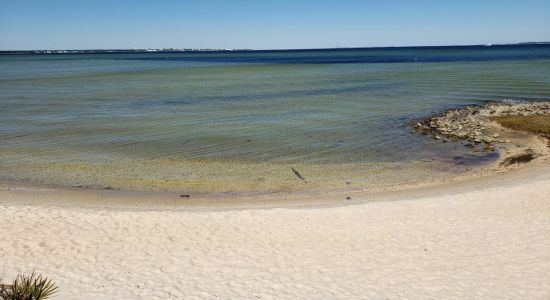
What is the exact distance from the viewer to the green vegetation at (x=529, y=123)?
23203mm

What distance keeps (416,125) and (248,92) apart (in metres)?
21.0

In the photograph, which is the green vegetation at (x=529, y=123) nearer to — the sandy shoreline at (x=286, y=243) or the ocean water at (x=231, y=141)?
the ocean water at (x=231, y=141)

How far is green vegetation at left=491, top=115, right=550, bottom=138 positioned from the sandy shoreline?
9613 millimetres

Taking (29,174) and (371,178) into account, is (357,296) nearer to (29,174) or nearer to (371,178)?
(371,178)

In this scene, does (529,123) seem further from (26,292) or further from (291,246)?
(26,292)

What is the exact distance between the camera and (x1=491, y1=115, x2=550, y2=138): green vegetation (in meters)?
23.2

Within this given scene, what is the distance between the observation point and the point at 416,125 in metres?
25.5

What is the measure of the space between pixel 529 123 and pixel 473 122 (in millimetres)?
2561

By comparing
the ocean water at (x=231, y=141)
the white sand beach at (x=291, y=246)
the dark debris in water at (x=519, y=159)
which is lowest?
the white sand beach at (x=291, y=246)

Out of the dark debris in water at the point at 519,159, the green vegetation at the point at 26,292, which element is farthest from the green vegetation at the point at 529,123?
the green vegetation at the point at 26,292

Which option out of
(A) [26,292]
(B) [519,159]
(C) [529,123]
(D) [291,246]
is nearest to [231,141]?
(B) [519,159]

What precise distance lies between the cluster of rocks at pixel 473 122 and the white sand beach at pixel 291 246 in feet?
25.9

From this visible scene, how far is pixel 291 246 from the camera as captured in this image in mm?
10570

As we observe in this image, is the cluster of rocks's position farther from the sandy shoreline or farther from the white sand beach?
the white sand beach
